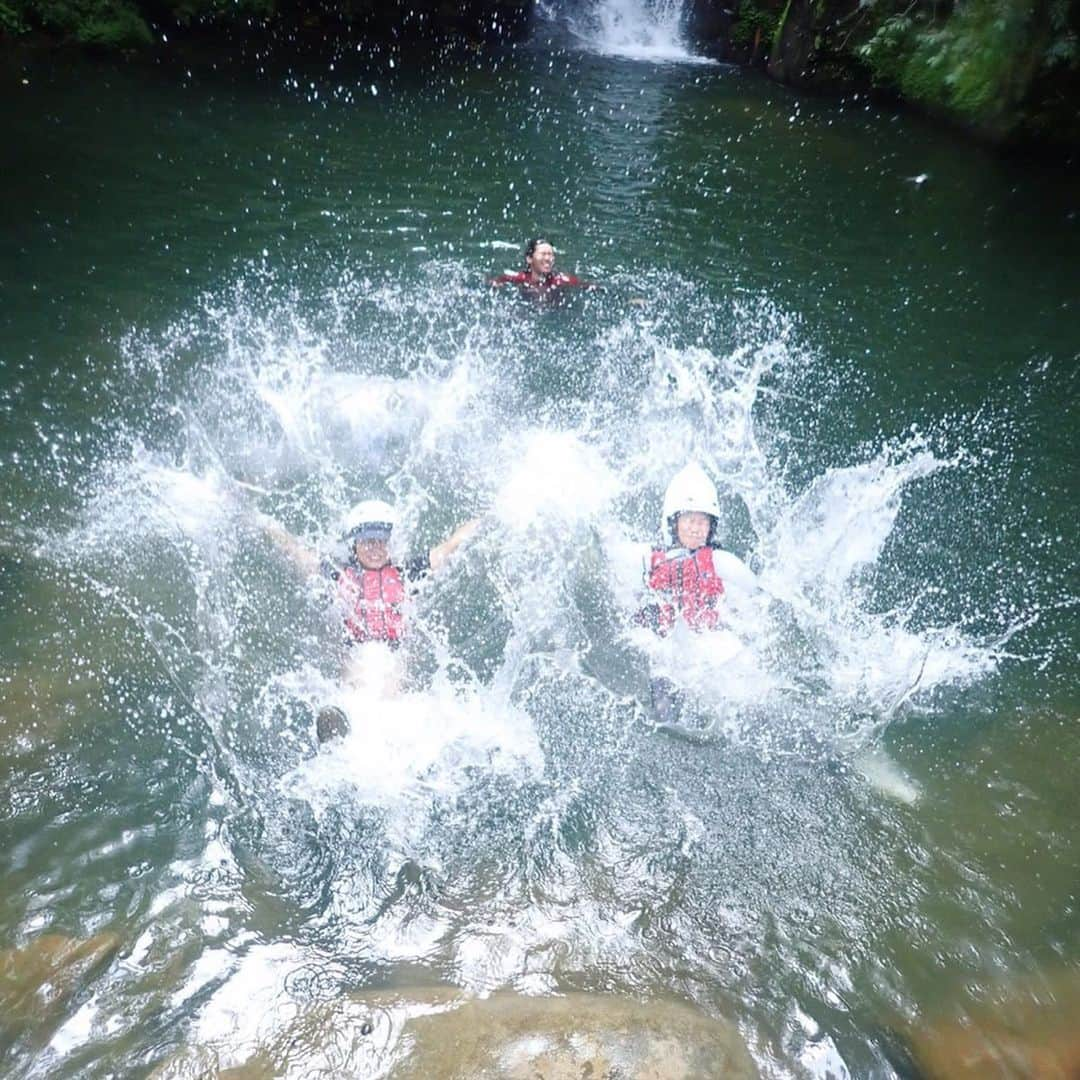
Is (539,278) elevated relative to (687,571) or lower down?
elevated

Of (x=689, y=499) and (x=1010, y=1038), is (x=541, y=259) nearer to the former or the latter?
(x=689, y=499)

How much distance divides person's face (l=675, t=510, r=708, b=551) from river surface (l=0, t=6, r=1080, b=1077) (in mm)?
640

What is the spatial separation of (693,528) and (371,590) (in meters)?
2.29

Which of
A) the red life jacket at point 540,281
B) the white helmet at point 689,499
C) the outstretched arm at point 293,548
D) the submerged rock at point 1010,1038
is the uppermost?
the red life jacket at point 540,281

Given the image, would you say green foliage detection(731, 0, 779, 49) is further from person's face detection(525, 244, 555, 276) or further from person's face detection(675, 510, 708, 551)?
person's face detection(675, 510, 708, 551)

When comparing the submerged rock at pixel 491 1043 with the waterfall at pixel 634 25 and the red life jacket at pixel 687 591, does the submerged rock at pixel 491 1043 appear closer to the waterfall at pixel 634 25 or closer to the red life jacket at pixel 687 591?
the red life jacket at pixel 687 591

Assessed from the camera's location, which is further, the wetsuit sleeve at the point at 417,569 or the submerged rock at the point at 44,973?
the wetsuit sleeve at the point at 417,569

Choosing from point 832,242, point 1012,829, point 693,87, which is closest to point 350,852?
point 1012,829

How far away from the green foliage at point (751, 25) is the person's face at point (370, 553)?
2092cm

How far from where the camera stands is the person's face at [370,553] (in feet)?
21.2

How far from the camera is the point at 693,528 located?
262 inches

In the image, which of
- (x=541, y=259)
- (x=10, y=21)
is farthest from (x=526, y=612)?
(x=10, y=21)

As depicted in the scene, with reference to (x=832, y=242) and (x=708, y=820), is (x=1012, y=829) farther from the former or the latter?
(x=832, y=242)

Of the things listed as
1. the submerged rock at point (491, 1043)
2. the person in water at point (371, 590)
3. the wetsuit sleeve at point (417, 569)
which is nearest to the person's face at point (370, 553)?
the person in water at point (371, 590)
